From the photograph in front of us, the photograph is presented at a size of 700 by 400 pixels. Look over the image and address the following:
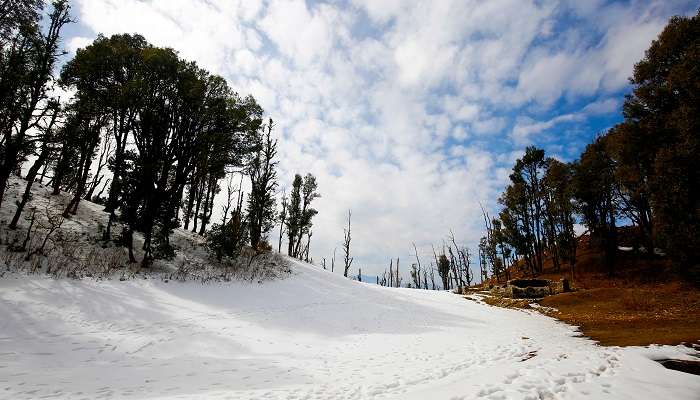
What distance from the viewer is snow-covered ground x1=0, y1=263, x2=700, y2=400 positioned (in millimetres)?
5918

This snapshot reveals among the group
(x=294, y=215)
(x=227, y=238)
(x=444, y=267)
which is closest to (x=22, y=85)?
(x=227, y=238)

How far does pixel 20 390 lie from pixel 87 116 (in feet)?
62.9

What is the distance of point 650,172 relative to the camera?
886 inches

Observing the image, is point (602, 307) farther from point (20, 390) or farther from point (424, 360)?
point (20, 390)

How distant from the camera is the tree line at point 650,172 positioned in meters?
18.1

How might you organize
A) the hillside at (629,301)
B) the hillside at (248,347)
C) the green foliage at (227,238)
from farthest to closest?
the green foliage at (227,238)
the hillside at (629,301)
the hillside at (248,347)

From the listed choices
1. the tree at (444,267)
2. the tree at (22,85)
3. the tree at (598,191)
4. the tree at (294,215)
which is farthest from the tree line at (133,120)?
the tree at (444,267)

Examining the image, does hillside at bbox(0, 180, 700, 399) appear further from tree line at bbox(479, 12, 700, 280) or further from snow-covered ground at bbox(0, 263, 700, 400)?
tree line at bbox(479, 12, 700, 280)

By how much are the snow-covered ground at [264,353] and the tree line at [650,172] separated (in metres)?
12.4

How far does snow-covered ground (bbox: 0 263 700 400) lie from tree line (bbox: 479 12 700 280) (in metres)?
12.4

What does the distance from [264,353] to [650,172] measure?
96.4 ft

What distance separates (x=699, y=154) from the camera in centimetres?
1744

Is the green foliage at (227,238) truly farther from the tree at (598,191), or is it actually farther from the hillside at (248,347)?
the tree at (598,191)

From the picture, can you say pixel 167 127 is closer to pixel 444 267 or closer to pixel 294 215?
pixel 294 215
